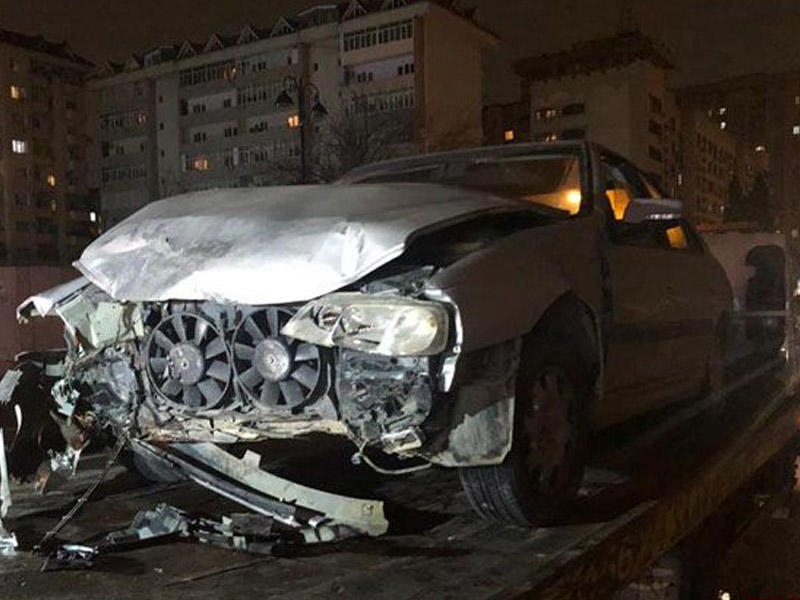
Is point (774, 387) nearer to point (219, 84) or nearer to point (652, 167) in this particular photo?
point (219, 84)

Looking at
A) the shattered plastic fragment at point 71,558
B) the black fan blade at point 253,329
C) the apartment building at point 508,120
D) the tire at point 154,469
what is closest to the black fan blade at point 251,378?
the black fan blade at point 253,329

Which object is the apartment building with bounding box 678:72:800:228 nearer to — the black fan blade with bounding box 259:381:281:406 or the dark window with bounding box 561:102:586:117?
the dark window with bounding box 561:102:586:117

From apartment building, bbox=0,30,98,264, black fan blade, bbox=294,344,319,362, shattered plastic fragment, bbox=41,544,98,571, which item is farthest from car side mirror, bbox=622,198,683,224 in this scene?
apartment building, bbox=0,30,98,264

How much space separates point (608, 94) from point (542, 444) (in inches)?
2624

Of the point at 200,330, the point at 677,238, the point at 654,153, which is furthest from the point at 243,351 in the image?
the point at 654,153

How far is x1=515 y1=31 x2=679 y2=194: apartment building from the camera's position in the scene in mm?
65250

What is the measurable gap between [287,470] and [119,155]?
220 feet

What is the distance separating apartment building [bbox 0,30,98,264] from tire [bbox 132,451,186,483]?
2527 inches

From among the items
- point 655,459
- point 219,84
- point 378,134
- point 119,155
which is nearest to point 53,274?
point 655,459

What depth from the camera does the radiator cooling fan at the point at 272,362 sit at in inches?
116

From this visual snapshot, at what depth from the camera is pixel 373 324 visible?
2787 millimetres

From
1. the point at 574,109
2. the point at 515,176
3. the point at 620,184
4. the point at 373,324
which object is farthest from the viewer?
the point at 574,109

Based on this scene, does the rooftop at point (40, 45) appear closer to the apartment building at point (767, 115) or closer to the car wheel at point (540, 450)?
the apartment building at point (767, 115)

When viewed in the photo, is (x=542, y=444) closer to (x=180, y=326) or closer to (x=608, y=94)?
(x=180, y=326)
